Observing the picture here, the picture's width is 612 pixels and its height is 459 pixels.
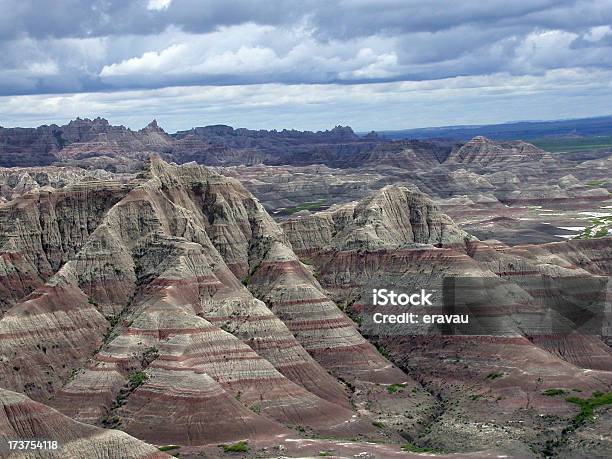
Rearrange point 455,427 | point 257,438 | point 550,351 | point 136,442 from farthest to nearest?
1. point 550,351
2. point 455,427
3. point 257,438
4. point 136,442

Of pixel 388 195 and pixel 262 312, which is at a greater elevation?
pixel 388 195

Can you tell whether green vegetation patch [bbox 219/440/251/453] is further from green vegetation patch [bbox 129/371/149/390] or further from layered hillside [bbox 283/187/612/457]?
layered hillside [bbox 283/187/612/457]

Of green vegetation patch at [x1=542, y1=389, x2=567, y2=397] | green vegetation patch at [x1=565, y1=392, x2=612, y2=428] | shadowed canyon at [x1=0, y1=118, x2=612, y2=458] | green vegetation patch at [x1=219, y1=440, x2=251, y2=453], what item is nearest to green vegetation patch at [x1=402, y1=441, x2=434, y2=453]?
shadowed canyon at [x1=0, y1=118, x2=612, y2=458]

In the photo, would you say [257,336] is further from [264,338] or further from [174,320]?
[174,320]

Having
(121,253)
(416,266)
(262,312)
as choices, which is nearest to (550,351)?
(416,266)

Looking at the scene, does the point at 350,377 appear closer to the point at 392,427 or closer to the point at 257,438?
the point at 392,427

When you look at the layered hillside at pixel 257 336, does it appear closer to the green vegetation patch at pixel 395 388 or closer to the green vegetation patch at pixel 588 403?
the green vegetation patch at pixel 395 388
